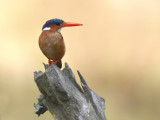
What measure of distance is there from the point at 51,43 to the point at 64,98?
846mm

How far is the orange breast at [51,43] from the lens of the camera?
8.51 ft

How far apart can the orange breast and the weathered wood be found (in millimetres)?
443

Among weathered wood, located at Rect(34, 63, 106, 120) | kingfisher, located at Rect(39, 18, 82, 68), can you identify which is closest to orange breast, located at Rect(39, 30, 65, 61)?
kingfisher, located at Rect(39, 18, 82, 68)

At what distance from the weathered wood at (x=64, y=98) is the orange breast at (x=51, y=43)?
0.44 metres

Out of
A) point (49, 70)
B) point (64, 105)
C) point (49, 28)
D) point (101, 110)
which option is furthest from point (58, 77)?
point (49, 28)

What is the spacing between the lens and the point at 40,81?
6.30 ft

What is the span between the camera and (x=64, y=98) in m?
1.92

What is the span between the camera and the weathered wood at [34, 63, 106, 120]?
6.18ft

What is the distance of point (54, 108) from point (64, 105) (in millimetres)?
111

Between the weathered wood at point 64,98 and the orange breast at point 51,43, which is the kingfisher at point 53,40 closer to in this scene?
the orange breast at point 51,43

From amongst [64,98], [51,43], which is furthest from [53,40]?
[64,98]

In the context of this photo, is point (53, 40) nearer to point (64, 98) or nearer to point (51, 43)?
point (51, 43)

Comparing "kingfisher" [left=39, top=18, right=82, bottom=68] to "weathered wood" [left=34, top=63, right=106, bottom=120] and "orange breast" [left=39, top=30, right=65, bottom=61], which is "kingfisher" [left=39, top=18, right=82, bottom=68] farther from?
"weathered wood" [left=34, top=63, right=106, bottom=120]

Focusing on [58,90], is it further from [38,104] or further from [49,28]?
[49,28]
